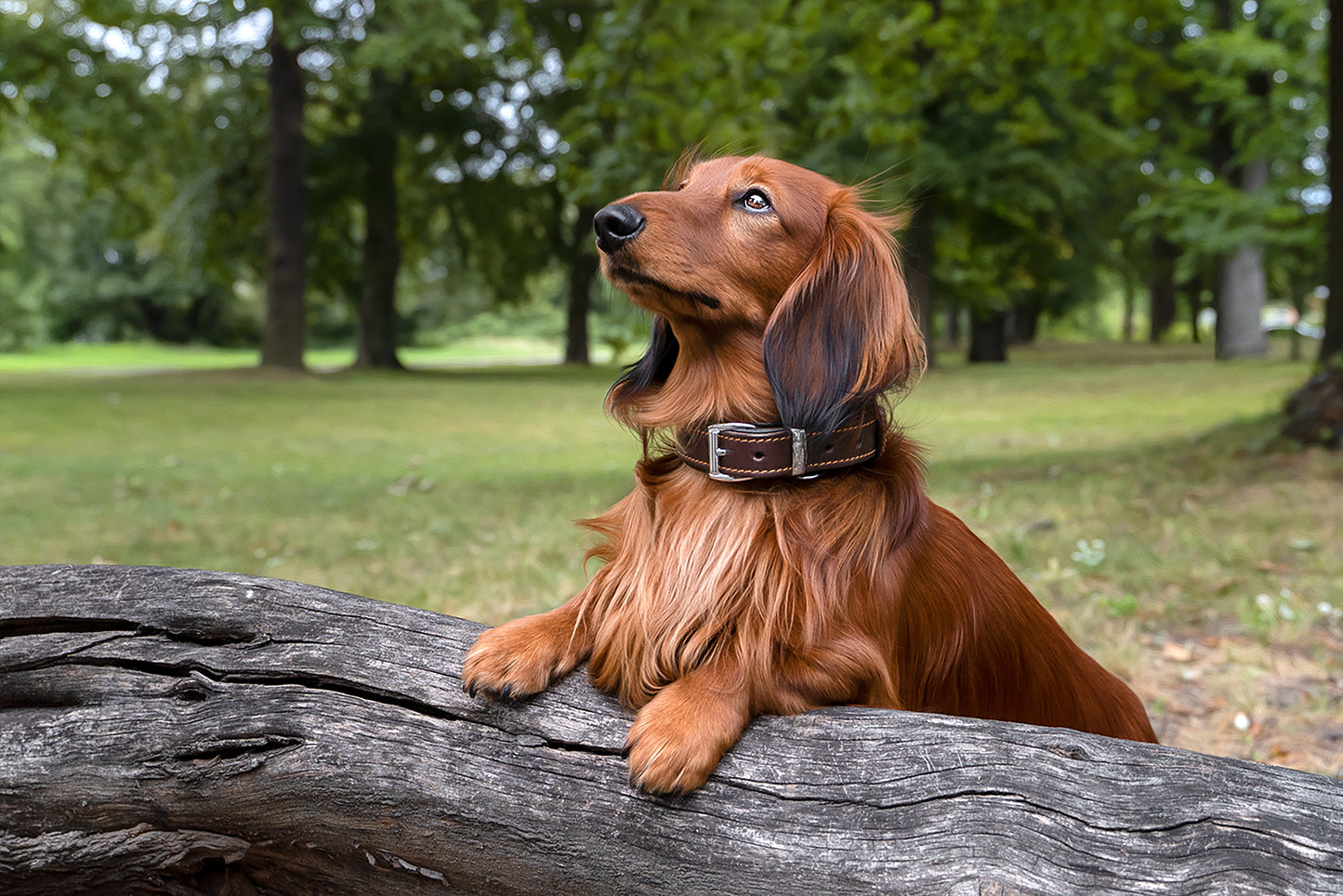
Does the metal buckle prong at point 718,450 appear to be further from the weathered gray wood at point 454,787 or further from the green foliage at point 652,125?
the green foliage at point 652,125

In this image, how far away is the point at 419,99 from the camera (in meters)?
24.1

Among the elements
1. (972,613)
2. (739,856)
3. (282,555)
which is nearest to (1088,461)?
(282,555)

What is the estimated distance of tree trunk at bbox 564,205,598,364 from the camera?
2570cm

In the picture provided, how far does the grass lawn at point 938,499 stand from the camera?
4324mm

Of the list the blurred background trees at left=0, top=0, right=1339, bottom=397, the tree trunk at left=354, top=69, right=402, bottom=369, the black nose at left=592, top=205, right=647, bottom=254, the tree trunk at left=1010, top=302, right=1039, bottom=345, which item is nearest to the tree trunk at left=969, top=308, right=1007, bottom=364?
the blurred background trees at left=0, top=0, right=1339, bottom=397

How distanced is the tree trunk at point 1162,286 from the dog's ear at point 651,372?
30.1m

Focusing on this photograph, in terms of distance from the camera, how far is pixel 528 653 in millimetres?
2049

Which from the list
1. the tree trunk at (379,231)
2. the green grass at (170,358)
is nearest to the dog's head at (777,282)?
the tree trunk at (379,231)

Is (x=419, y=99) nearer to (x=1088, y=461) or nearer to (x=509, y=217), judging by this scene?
(x=509, y=217)

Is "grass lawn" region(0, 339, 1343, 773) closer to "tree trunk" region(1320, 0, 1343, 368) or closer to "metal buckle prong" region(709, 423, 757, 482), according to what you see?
"metal buckle prong" region(709, 423, 757, 482)

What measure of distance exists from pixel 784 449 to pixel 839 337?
24 centimetres

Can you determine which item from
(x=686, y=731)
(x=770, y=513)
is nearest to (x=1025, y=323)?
(x=770, y=513)

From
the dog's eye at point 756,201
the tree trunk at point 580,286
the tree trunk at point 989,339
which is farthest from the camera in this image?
the tree trunk at point 989,339

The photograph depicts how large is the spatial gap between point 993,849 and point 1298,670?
310 centimetres
